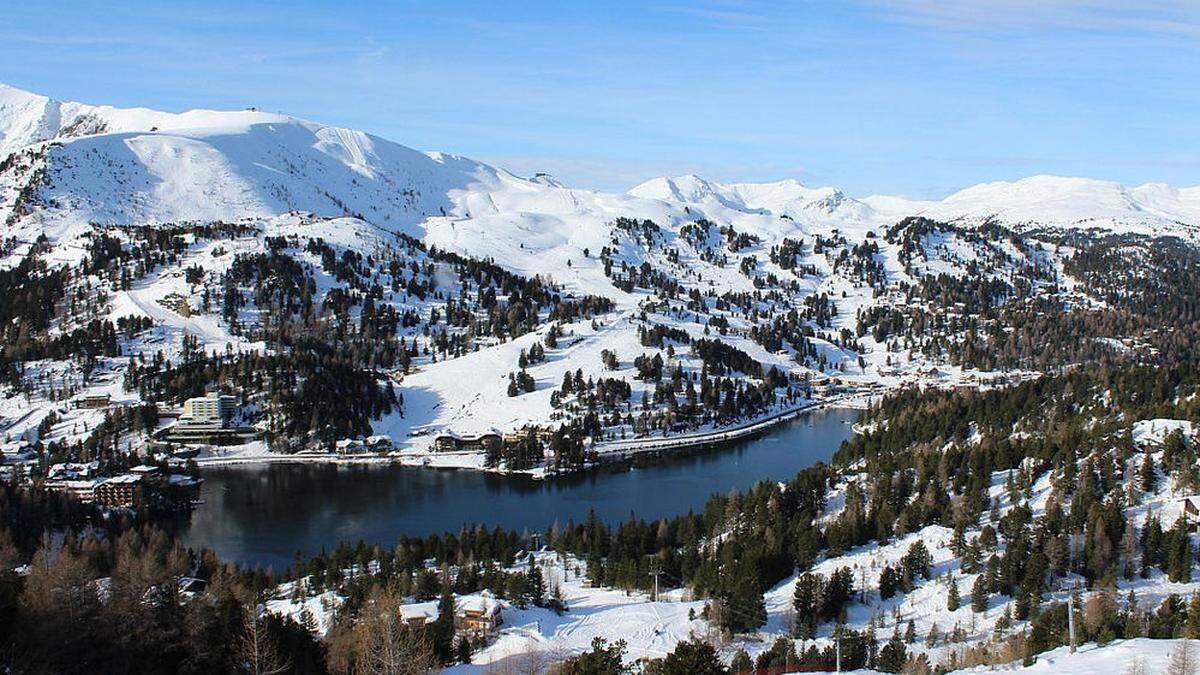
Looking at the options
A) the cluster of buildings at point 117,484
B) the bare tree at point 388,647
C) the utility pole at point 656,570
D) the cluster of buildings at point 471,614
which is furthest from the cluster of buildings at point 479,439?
the bare tree at point 388,647

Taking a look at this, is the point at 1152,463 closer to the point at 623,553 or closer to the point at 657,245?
the point at 623,553

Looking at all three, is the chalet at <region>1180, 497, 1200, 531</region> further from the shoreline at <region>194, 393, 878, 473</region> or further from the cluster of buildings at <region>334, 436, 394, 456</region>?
the cluster of buildings at <region>334, 436, 394, 456</region>

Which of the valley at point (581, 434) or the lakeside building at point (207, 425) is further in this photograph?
the lakeside building at point (207, 425)

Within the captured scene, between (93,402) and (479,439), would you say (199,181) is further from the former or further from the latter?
(479,439)

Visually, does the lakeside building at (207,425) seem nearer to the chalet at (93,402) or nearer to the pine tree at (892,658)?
the chalet at (93,402)

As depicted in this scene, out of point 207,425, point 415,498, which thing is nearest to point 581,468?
point 415,498

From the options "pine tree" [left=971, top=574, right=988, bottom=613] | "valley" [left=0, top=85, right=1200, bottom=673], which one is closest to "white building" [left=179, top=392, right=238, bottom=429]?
"valley" [left=0, top=85, right=1200, bottom=673]
